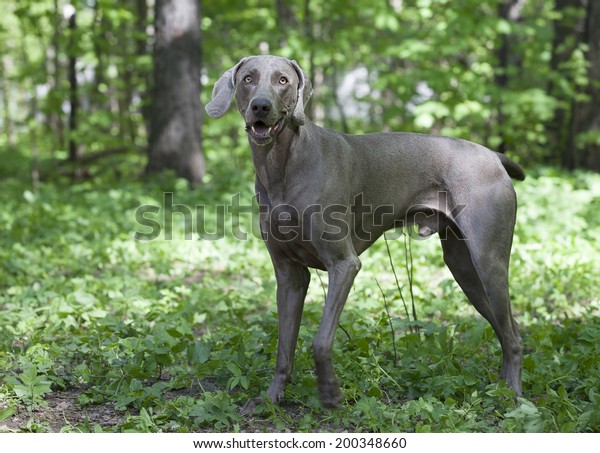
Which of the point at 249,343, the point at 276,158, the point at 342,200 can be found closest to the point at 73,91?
the point at 249,343

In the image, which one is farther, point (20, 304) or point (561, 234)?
point (561, 234)

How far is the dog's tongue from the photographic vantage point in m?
3.44

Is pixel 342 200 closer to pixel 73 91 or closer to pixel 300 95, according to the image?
pixel 300 95

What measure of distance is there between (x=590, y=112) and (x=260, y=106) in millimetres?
11055

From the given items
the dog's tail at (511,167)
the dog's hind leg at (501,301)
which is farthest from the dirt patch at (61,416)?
the dog's tail at (511,167)

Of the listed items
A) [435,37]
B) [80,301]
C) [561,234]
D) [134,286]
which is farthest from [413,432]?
[435,37]

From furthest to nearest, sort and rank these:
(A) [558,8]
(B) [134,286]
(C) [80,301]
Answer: (A) [558,8] → (B) [134,286] → (C) [80,301]

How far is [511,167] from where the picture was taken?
4379 mm

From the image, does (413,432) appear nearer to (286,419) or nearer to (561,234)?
(286,419)

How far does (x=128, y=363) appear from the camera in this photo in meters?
4.04

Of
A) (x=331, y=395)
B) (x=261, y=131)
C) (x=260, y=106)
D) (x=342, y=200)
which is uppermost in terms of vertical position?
(x=260, y=106)

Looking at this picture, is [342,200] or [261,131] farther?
[342,200]

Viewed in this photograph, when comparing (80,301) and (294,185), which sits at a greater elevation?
(294,185)

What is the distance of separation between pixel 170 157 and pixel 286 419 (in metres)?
8.57
